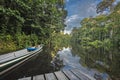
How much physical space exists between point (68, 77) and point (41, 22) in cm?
2440

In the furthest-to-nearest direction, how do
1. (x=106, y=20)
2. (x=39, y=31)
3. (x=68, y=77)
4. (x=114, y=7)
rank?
(x=106, y=20), (x=114, y=7), (x=39, y=31), (x=68, y=77)

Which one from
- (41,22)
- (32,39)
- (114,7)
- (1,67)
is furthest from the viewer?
(114,7)

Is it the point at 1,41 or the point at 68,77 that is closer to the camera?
the point at 68,77

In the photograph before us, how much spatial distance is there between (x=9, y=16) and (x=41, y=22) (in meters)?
12.2

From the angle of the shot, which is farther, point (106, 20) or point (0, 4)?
point (106, 20)

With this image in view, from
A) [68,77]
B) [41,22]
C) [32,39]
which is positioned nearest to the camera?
[68,77]

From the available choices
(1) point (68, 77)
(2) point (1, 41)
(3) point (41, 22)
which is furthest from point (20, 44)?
(1) point (68, 77)

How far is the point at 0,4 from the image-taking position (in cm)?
1625

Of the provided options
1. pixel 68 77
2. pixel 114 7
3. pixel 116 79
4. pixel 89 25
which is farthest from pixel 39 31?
pixel 89 25

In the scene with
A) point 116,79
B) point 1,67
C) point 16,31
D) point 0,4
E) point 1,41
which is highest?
point 0,4

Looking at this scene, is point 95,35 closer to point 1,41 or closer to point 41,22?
point 41,22

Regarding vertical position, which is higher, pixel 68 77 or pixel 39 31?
pixel 39 31

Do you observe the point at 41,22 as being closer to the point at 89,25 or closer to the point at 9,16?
the point at 9,16

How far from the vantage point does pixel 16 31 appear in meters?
18.2
